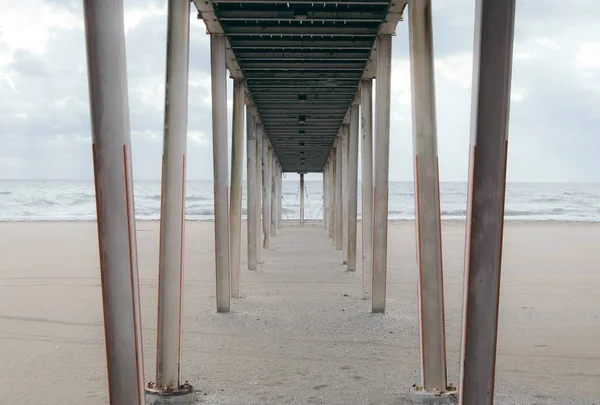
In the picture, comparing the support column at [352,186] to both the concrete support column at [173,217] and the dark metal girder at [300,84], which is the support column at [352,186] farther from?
the concrete support column at [173,217]

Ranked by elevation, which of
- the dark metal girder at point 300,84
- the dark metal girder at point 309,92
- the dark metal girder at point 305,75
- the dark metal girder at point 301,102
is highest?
the dark metal girder at point 305,75

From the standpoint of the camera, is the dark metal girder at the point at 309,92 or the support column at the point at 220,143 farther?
Answer: the dark metal girder at the point at 309,92

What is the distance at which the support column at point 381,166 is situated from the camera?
889cm

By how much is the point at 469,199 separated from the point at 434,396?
2425 millimetres

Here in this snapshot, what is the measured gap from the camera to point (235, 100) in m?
11.7

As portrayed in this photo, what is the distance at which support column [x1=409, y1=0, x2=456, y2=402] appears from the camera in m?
5.30

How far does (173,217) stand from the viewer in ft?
17.9

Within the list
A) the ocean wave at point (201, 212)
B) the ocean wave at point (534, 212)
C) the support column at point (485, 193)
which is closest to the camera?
the support column at point (485, 193)

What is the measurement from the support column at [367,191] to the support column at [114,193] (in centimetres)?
689

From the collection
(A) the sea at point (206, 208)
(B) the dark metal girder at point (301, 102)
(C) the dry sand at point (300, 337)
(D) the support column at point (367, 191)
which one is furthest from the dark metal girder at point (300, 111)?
(A) the sea at point (206, 208)

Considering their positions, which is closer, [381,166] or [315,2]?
[315,2]

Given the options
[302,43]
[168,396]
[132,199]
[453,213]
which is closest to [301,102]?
[302,43]

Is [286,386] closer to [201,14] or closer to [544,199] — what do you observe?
[201,14]

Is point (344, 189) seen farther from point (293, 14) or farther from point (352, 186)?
point (293, 14)
